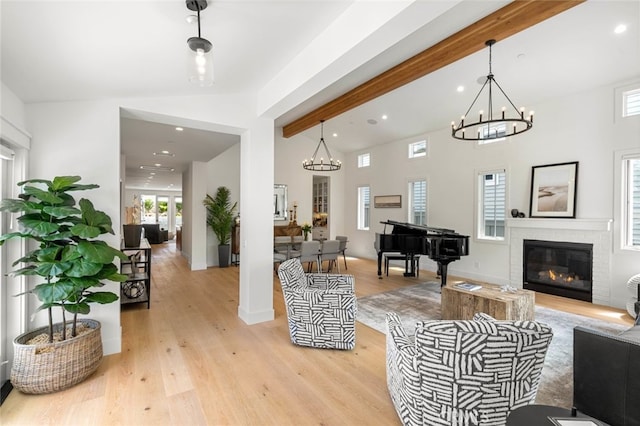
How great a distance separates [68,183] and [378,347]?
3.31m

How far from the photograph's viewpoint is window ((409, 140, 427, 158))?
25.0 feet

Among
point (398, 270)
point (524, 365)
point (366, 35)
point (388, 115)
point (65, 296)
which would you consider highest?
point (388, 115)

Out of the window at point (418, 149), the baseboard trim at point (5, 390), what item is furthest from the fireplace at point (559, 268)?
the baseboard trim at point (5, 390)

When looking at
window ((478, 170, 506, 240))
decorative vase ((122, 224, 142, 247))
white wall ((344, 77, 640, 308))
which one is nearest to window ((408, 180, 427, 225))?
white wall ((344, 77, 640, 308))

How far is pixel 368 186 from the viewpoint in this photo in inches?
368

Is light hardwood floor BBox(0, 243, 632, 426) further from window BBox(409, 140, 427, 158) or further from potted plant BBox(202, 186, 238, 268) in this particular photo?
window BBox(409, 140, 427, 158)

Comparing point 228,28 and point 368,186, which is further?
point 368,186

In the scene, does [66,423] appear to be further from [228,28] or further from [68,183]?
[228,28]

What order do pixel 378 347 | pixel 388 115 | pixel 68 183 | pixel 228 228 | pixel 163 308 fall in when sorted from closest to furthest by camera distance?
pixel 68 183 < pixel 378 347 < pixel 163 308 < pixel 388 115 < pixel 228 228

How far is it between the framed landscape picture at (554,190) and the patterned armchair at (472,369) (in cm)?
470

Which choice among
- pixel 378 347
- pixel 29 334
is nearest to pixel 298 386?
pixel 378 347

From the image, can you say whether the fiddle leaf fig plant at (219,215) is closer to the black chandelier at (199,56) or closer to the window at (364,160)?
the window at (364,160)

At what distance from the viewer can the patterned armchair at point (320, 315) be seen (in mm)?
3037

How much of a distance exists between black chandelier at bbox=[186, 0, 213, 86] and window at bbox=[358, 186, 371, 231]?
26.5 ft
